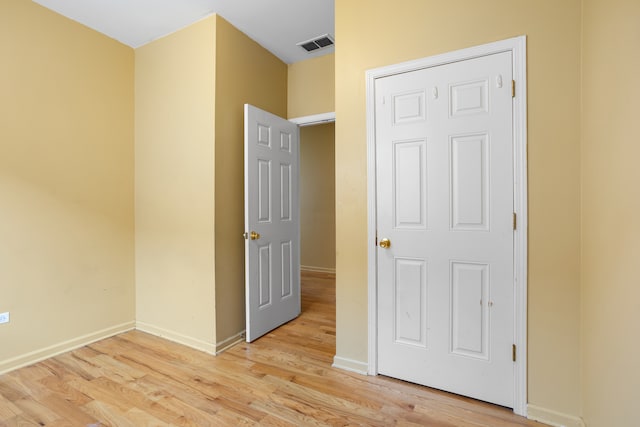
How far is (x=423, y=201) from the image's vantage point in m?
1.95

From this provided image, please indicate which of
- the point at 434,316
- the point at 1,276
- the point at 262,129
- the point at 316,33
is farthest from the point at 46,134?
the point at 434,316

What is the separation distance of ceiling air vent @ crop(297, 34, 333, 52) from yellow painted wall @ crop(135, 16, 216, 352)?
2.96ft

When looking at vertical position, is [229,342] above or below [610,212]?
below

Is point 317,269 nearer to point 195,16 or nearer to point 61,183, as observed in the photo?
point 61,183

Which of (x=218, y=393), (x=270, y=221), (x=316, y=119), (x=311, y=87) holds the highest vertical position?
(x=311, y=87)

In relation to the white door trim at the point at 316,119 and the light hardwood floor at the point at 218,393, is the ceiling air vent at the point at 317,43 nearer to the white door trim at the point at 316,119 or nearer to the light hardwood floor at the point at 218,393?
→ the white door trim at the point at 316,119

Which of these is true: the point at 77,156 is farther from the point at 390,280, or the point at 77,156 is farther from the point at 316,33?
the point at 390,280

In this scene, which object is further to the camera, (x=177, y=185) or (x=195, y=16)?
(x=177, y=185)

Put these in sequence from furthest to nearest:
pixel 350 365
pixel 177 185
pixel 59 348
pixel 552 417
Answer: pixel 177 185 < pixel 59 348 < pixel 350 365 < pixel 552 417

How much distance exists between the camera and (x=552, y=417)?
161cm

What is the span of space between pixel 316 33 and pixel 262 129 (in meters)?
1.03

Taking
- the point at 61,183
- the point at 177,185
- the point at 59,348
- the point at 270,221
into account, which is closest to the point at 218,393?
the point at 270,221

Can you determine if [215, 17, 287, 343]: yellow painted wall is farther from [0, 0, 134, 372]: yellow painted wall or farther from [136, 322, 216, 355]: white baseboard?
[0, 0, 134, 372]: yellow painted wall

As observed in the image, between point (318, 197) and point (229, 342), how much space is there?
3.56 meters
